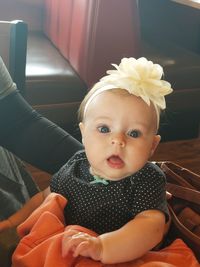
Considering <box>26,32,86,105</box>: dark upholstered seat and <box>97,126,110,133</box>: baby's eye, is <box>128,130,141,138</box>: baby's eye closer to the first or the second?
<box>97,126,110,133</box>: baby's eye

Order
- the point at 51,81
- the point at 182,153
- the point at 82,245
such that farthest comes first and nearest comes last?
the point at 182,153
the point at 51,81
the point at 82,245

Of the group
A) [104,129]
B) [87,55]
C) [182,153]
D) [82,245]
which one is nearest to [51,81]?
[87,55]

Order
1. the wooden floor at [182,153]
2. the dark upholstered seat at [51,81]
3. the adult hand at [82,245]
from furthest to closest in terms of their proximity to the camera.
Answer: the wooden floor at [182,153], the dark upholstered seat at [51,81], the adult hand at [82,245]

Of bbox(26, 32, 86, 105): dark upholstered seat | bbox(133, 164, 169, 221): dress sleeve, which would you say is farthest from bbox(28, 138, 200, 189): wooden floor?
bbox(133, 164, 169, 221): dress sleeve

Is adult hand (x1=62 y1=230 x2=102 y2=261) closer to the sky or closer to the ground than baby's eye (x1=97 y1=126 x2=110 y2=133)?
closer to the ground

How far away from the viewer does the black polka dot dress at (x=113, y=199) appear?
2.72 feet

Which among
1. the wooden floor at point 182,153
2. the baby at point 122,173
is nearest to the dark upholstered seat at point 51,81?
the wooden floor at point 182,153

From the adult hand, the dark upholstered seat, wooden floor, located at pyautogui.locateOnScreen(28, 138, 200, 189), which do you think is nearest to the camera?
the adult hand

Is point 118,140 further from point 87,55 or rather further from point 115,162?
point 87,55

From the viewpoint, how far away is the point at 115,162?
80 centimetres

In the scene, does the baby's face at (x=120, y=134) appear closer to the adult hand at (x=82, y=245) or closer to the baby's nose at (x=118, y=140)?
the baby's nose at (x=118, y=140)

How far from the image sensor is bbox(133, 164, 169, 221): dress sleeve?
82 centimetres

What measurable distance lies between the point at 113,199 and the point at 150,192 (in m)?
0.07

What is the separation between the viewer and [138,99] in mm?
803
